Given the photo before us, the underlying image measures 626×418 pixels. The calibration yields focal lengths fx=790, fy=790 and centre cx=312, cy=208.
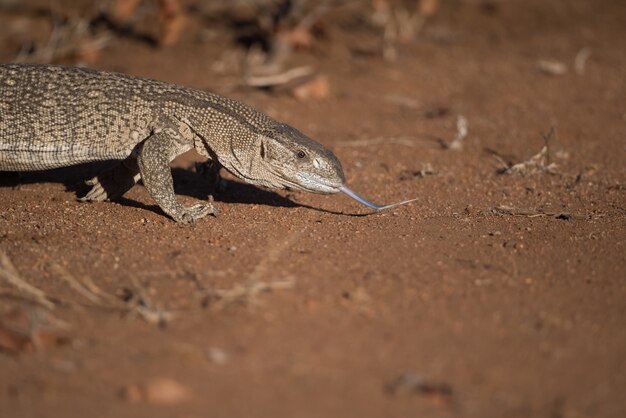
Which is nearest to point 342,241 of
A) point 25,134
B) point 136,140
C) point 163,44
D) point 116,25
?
point 136,140

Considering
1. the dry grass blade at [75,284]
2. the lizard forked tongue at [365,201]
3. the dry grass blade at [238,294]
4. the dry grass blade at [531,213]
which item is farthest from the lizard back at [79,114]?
the dry grass blade at [531,213]

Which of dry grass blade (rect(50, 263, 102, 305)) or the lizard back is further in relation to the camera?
the lizard back

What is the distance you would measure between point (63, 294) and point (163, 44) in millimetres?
8328

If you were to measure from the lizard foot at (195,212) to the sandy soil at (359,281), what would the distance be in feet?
0.30

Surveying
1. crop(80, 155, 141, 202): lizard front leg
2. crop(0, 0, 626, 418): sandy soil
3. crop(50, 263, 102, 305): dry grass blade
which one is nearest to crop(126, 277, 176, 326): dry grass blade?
crop(0, 0, 626, 418): sandy soil

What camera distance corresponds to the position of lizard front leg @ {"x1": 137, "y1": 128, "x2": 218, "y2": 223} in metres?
7.02

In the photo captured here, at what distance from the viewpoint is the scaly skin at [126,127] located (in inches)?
281

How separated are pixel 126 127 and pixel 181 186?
1.33 m

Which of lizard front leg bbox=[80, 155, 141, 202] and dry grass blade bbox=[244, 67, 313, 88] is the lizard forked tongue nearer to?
lizard front leg bbox=[80, 155, 141, 202]

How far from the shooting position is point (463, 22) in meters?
14.9

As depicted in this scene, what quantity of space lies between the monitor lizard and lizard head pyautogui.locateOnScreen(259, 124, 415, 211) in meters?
0.01

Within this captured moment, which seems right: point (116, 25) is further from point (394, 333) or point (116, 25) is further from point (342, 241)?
point (394, 333)

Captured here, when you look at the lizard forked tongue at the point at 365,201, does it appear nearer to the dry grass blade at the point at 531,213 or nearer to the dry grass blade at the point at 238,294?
the dry grass blade at the point at 531,213

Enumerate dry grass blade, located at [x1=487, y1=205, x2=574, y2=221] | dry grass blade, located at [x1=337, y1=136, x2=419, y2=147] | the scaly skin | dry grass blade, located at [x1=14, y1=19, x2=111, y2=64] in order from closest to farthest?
the scaly skin
dry grass blade, located at [x1=487, y1=205, x2=574, y2=221]
dry grass blade, located at [x1=337, y1=136, x2=419, y2=147]
dry grass blade, located at [x1=14, y1=19, x2=111, y2=64]
